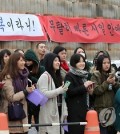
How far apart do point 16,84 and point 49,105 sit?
0.64 metres

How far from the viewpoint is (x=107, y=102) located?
7953 mm

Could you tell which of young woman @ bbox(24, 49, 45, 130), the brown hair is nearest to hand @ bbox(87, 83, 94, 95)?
young woman @ bbox(24, 49, 45, 130)

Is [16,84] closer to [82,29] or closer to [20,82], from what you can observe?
[20,82]

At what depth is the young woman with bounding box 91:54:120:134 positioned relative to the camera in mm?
7852

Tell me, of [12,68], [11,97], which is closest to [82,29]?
[12,68]

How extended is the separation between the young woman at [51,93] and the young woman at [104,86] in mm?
631

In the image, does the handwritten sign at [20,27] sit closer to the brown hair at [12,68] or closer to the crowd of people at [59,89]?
the crowd of people at [59,89]

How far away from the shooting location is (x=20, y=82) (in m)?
7.18

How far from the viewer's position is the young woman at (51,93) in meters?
7.37

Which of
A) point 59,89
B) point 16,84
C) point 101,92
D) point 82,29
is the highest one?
point 82,29

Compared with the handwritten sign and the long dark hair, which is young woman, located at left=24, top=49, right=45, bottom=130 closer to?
the long dark hair

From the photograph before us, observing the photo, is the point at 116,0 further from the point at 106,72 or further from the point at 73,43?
the point at 106,72

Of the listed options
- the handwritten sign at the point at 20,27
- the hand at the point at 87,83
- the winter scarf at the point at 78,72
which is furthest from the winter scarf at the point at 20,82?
the handwritten sign at the point at 20,27

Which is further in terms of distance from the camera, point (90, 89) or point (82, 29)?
point (82, 29)
